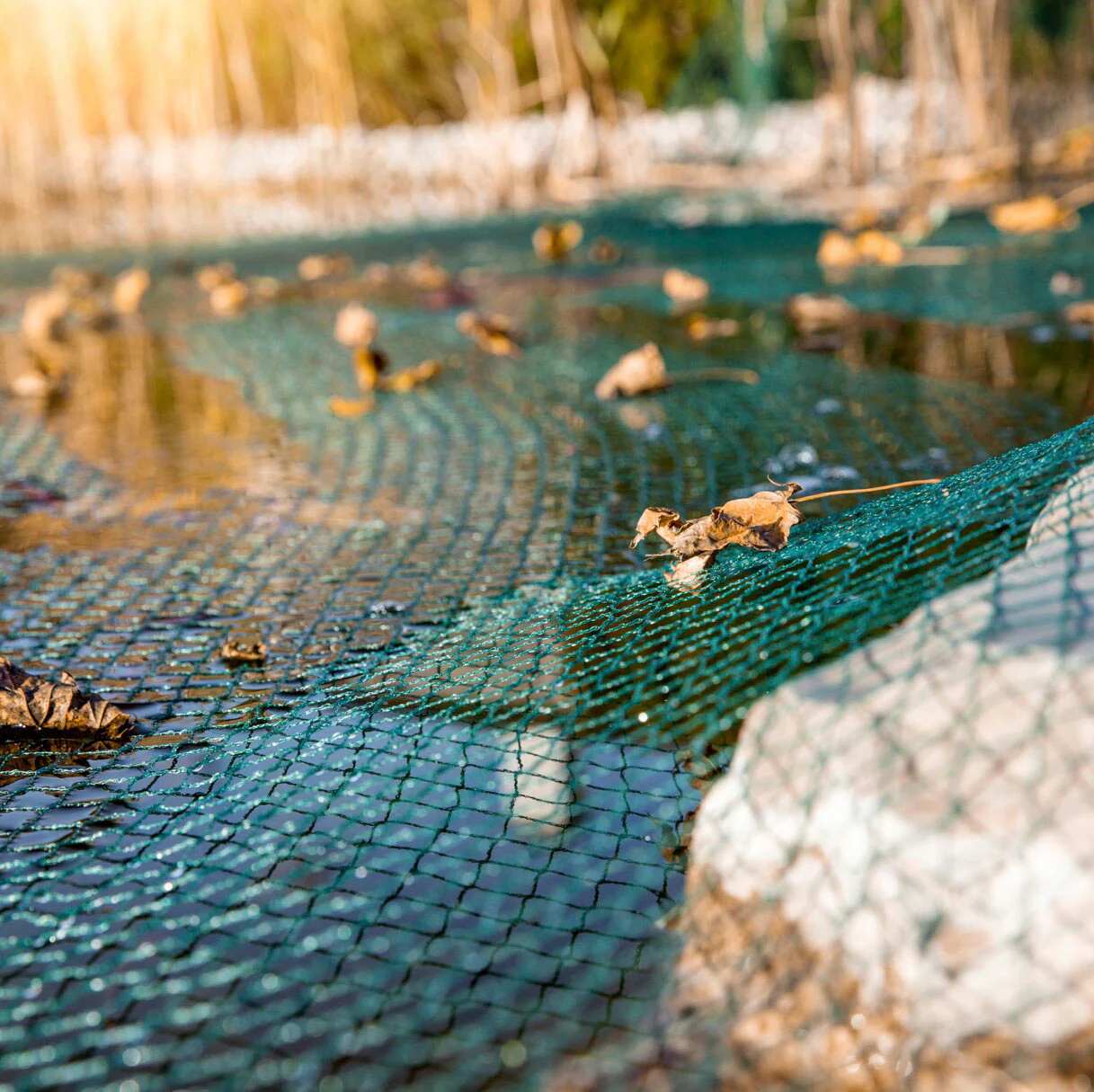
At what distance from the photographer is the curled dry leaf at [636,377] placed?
4176 mm

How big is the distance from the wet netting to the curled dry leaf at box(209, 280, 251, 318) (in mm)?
3800

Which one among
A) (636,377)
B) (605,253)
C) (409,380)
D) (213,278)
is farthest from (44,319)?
(636,377)

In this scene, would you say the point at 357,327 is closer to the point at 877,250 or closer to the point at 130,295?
the point at 130,295

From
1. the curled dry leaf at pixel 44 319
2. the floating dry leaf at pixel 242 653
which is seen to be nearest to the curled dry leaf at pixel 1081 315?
the floating dry leaf at pixel 242 653

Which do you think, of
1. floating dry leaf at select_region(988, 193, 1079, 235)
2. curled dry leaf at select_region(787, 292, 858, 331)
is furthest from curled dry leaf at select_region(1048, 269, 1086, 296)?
floating dry leaf at select_region(988, 193, 1079, 235)

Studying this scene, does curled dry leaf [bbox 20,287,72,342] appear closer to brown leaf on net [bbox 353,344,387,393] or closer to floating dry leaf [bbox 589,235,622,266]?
brown leaf on net [bbox 353,344,387,393]

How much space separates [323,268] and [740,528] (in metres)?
6.86

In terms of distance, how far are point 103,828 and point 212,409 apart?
3018 millimetres

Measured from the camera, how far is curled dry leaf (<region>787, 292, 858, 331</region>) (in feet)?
17.8

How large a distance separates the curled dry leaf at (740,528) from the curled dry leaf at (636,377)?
184 cm

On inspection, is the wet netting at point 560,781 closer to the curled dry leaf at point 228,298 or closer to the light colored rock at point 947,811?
the light colored rock at point 947,811

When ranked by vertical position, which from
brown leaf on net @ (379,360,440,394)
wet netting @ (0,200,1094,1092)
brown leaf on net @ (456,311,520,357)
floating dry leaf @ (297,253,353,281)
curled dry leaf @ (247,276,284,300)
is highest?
floating dry leaf @ (297,253,353,281)

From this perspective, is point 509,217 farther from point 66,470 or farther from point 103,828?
point 103,828

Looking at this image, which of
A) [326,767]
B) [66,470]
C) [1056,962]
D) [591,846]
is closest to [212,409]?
[66,470]
